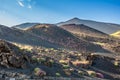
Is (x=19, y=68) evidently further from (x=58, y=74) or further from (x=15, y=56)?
(x=58, y=74)

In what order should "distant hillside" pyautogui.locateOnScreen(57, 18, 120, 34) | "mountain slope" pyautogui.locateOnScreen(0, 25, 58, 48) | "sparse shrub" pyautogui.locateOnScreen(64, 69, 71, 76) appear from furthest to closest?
1. "distant hillside" pyautogui.locateOnScreen(57, 18, 120, 34)
2. "mountain slope" pyautogui.locateOnScreen(0, 25, 58, 48)
3. "sparse shrub" pyautogui.locateOnScreen(64, 69, 71, 76)

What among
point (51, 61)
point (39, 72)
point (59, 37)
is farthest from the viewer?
point (59, 37)

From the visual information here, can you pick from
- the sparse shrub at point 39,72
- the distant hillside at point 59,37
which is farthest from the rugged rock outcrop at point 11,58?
the distant hillside at point 59,37

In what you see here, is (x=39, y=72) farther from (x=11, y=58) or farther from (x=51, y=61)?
(x=51, y=61)

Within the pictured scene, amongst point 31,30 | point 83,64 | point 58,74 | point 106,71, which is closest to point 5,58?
point 58,74

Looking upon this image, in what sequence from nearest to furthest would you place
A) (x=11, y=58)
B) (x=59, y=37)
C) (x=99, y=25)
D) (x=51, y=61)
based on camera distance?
(x=11, y=58) < (x=51, y=61) < (x=59, y=37) < (x=99, y=25)

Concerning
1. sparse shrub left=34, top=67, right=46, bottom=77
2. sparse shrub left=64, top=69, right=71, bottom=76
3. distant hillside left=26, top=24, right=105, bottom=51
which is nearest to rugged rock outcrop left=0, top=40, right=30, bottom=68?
sparse shrub left=34, top=67, right=46, bottom=77

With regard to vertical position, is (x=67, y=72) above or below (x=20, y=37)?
below

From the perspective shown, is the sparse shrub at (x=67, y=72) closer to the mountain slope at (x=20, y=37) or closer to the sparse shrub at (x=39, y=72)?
the sparse shrub at (x=39, y=72)

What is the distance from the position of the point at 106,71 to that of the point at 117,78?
9.82 ft

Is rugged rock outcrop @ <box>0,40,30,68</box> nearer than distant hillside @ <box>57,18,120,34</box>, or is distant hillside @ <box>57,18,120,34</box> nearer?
rugged rock outcrop @ <box>0,40,30,68</box>

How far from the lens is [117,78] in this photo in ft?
125

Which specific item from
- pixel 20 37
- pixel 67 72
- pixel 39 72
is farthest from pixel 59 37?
pixel 39 72

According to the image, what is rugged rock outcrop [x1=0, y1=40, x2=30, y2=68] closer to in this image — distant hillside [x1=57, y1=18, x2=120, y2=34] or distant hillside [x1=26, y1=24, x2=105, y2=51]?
distant hillside [x1=26, y1=24, x2=105, y2=51]
